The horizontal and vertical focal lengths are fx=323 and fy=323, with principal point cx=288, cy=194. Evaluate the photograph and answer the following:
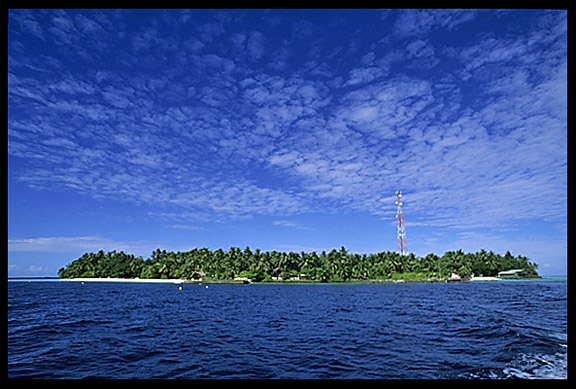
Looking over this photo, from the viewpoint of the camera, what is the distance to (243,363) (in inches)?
531

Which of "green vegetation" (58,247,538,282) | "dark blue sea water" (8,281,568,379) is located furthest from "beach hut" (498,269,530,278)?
"dark blue sea water" (8,281,568,379)

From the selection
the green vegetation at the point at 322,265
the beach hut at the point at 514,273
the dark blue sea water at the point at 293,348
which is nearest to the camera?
the dark blue sea water at the point at 293,348

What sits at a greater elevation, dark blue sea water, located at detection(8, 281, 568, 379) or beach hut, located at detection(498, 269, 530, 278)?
beach hut, located at detection(498, 269, 530, 278)

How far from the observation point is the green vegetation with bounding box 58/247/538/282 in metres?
126

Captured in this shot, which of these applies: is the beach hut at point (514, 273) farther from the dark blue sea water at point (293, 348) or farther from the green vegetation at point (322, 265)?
the dark blue sea water at point (293, 348)

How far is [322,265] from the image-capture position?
A: 13225 cm

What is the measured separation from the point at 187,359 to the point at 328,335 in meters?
8.73

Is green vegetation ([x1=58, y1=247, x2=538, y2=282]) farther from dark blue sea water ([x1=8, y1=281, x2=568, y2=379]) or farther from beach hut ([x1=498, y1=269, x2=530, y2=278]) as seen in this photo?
dark blue sea water ([x1=8, y1=281, x2=568, y2=379])

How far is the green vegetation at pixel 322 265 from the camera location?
12594 centimetres

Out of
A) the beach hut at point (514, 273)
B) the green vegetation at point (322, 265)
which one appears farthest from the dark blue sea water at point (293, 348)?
the beach hut at point (514, 273)

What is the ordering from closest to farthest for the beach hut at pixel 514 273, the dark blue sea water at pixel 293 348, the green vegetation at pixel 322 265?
→ the dark blue sea water at pixel 293 348, the green vegetation at pixel 322 265, the beach hut at pixel 514 273

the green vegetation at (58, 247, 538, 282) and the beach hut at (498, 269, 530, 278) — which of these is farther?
the beach hut at (498, 269, 530, 278)

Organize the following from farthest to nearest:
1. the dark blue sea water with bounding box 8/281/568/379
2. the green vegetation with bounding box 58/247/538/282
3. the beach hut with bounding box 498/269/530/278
Result: the beach hut with bounding box 498/269/530/278
the green vegetation with bounding box 58/247/538/282
the dark blue sea water with bounding box 8/281/568/379

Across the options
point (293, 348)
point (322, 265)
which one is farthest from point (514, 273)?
point (293, 348)
